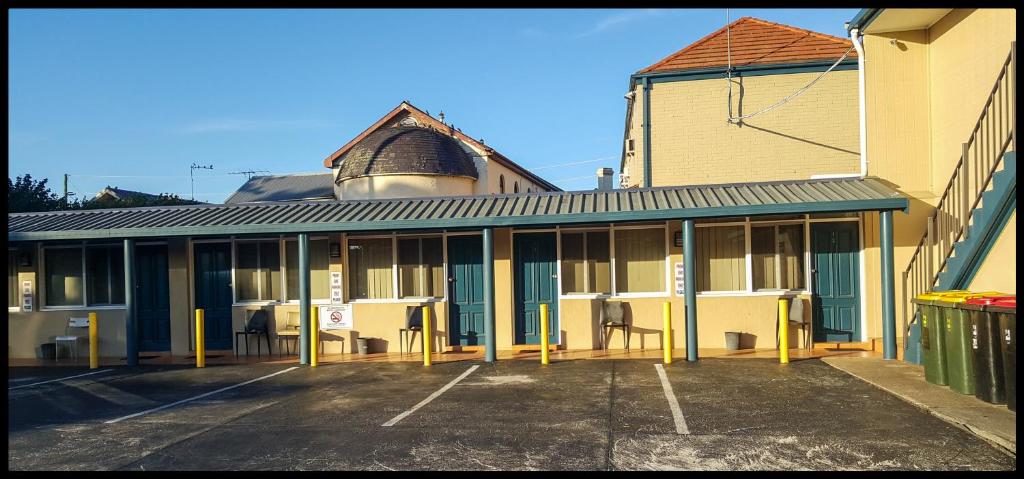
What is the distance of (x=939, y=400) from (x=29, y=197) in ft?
86.4

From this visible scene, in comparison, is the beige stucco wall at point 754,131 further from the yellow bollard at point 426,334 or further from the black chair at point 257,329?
the black chair at point 257,329

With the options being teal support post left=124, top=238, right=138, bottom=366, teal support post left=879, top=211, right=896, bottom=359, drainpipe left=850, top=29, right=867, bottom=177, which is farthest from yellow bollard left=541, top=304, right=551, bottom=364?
teal support post left=124, top=238, right=138, bottom=366

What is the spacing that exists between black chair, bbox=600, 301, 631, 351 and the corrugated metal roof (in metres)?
23.8

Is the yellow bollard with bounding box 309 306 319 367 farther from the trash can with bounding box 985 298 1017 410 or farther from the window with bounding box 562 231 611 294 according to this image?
the trash can with bounding box 985 298 1017 410

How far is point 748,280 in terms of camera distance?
14.3 m

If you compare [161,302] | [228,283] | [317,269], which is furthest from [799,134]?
[161,302]

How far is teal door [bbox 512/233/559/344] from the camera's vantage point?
15.0 metres

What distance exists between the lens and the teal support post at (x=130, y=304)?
14680 mm

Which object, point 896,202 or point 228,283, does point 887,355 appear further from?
point 228,283

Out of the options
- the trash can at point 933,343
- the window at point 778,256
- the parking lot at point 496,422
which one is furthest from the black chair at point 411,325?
the trash can at point 933,343

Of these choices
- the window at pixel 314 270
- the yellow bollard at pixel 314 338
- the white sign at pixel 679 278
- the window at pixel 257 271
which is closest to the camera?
the yellow bollard at pixel 314 338

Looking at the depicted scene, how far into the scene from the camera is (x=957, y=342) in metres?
9.15

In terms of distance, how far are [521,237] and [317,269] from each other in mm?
4063

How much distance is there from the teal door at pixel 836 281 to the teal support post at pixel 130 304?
12178mm
